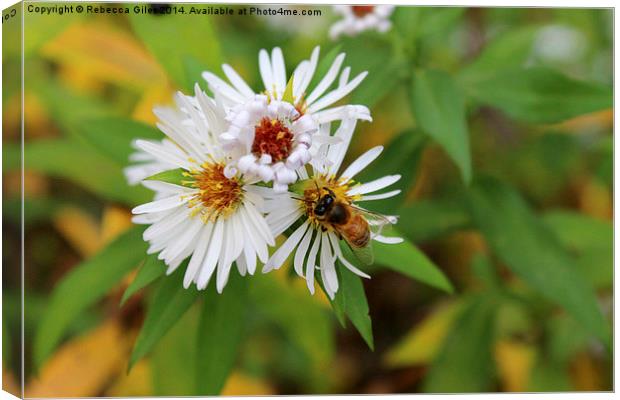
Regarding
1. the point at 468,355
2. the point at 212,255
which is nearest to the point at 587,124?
the point at 468,355

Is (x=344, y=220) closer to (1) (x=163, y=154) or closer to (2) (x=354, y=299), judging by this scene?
(2) (x=354, y=299)

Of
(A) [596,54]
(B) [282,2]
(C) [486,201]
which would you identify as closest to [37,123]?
(B) [282,2]

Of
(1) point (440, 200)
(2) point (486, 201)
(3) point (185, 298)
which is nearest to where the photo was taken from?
(3) point (185, 298)

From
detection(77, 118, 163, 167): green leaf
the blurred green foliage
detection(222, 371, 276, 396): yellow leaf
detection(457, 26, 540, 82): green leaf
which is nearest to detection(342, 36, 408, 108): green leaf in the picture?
the blurred green foliage

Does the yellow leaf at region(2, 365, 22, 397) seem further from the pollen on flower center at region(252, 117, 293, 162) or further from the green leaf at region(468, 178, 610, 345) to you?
the green leaf at region(468, 178, 610, 345)

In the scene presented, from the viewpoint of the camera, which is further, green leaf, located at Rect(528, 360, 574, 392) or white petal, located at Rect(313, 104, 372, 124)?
green leaf, located at Rect(528, 360, 574, 392)

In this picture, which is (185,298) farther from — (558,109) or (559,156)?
(559,156)

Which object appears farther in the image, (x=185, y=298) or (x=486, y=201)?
(x=486, y=201)
